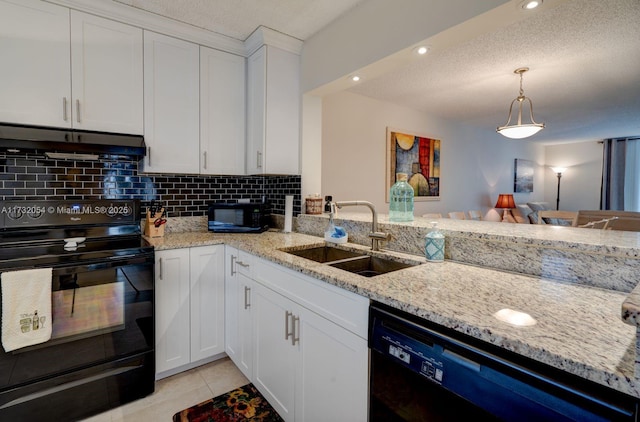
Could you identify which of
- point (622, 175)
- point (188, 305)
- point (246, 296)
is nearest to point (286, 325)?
point (246, 296)

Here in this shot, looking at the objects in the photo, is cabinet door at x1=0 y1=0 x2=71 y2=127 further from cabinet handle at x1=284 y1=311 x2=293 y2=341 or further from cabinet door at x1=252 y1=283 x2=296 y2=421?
cabinet handle at x1=284 y1=311 x2=293 y2=341

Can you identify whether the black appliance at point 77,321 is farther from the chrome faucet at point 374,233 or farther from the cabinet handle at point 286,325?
the chrome faucet at point 374,233

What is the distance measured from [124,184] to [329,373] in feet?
6.36

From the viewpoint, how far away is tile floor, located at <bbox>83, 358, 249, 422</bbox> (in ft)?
5.68

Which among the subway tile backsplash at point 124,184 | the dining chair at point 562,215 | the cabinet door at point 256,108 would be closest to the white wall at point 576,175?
the dining chair at point 562,215

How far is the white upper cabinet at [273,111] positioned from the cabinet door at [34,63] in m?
1.13

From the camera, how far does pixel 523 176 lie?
6.64 m

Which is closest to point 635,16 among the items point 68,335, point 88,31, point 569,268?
point 569,268

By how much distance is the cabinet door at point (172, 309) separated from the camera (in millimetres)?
1951

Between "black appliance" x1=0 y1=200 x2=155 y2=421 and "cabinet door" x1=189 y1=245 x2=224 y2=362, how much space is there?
0.89ft

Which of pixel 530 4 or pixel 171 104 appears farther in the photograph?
pixel 171 104

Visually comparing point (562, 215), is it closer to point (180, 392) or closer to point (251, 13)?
point (251, 13)

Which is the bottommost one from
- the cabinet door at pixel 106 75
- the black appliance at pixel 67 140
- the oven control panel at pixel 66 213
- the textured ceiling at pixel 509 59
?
the oven control panel at pixel 66 213

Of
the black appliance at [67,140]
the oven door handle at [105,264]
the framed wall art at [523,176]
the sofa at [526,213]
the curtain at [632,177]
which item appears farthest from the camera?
the framed wall art at [523,176]
